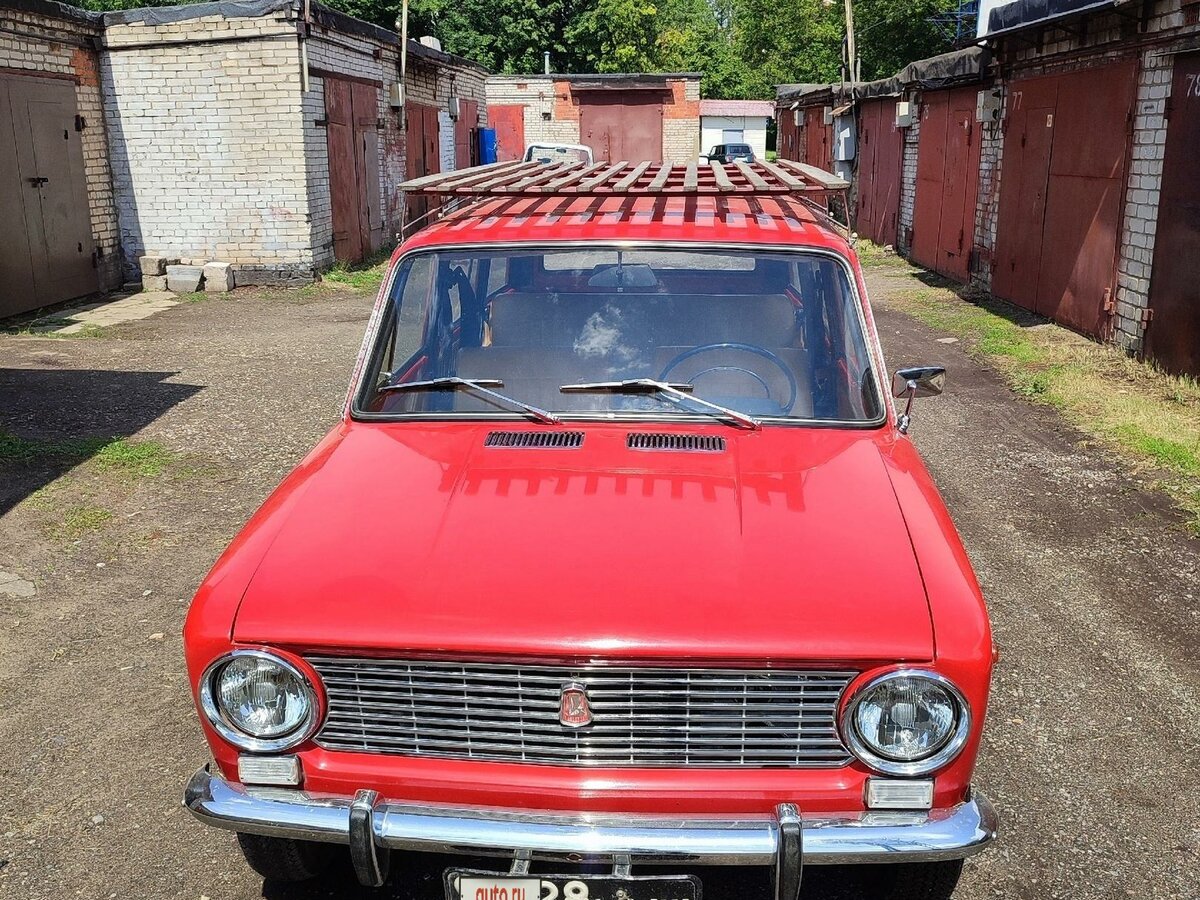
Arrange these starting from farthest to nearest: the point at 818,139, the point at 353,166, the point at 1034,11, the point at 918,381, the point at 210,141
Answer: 1. the point at 818,139
2. the point at 353,166
3. the point at 210,141
4. the point at 1034,11
5. the point at 918,381

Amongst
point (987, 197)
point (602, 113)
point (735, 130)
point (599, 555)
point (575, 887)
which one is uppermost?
point (602, 113)

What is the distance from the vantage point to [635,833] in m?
2.40

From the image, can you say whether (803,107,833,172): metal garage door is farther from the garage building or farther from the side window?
the side window

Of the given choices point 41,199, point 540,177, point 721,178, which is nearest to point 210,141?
point 41,199

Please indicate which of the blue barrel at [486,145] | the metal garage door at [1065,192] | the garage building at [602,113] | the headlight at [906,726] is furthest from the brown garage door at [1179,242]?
the garage building at [602,113]

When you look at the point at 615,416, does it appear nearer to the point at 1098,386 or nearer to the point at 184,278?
the point at 1098,386

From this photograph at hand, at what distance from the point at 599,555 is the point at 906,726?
2.59 ft

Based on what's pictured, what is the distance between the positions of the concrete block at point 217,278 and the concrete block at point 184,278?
112 mm

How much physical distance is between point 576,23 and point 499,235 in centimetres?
3778

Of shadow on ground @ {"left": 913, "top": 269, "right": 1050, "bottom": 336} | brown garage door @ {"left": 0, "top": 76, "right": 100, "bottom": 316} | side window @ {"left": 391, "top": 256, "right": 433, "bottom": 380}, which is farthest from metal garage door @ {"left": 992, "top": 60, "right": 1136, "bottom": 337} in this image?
brown garage door @ {"left": 0, "top": 76, "right": 100, "bottom": 316}

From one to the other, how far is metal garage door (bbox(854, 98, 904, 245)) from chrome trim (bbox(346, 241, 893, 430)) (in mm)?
16616

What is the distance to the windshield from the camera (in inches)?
139

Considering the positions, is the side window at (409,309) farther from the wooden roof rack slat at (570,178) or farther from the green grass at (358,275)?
the green grass at (358,275)

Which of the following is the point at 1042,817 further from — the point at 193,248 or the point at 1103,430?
the point at 193,248
